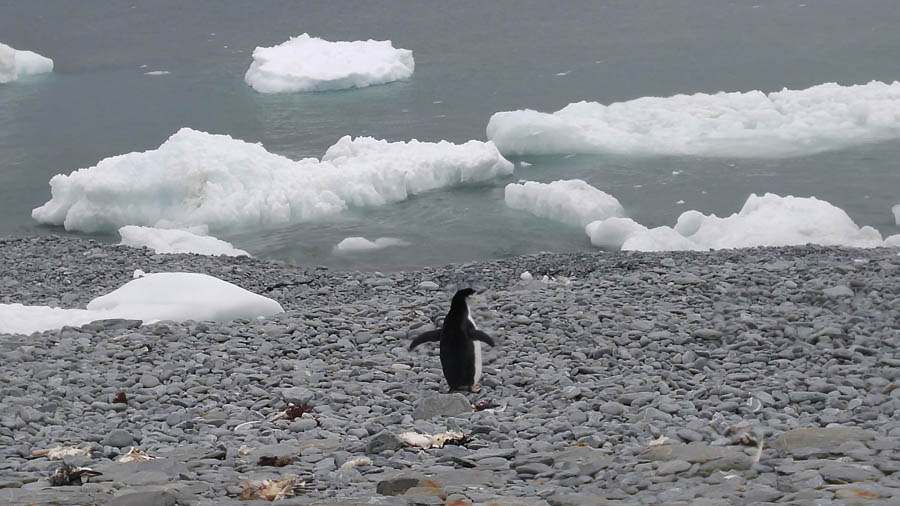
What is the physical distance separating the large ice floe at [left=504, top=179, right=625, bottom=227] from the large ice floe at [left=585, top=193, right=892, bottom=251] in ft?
3.06

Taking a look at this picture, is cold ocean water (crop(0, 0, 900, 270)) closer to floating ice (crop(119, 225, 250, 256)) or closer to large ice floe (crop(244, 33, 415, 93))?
large ice floe (crop(244, 33, 415, 93))

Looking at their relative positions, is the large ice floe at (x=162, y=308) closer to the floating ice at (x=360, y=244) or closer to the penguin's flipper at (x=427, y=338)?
the penguin's flipper at (x=427, y=338)

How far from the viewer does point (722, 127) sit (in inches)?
685

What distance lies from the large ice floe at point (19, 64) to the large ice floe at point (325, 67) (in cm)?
542

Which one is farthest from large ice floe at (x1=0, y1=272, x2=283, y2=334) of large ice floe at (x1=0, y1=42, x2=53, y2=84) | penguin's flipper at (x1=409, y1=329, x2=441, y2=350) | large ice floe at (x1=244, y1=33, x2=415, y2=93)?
large ice floe at (x1=0, y1=42, x2=53, y2=84)

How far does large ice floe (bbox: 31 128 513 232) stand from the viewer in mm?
14383

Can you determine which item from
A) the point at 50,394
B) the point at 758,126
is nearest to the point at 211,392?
the point at 50,394

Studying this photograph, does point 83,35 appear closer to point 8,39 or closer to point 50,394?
point 8,39

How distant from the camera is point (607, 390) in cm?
533

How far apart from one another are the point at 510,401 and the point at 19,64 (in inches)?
883

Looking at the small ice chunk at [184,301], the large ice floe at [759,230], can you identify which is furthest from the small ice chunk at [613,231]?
the small ice chunk at [184,301]

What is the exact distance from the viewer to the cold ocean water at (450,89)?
14129mm

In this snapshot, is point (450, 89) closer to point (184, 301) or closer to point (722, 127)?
point (722, 127)

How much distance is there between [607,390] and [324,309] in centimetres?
310
